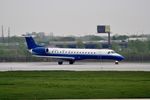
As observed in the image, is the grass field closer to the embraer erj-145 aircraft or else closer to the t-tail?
the embraer erj-145 aircraft

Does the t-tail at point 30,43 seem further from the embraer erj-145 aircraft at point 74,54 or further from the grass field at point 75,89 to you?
the grass field at point 75,89

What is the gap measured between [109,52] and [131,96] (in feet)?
206

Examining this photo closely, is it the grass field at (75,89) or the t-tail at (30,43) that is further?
the t-tail at (30,43)

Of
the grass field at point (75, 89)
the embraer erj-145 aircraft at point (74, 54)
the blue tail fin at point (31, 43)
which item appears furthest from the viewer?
the blue tail fin at point (31, 43)

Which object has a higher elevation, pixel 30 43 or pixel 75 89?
pixel 30 43

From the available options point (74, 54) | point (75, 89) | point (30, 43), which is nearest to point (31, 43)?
point (30, 43)

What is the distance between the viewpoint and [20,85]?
4772 cm

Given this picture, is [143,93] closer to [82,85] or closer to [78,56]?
[82,85]

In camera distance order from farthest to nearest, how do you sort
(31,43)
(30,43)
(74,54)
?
(30,43)
(31,43)
(74,54)

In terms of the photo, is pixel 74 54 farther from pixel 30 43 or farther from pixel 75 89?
pixel 75 89

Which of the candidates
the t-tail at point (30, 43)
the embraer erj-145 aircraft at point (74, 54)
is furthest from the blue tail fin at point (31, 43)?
the embraer erj-145 aircraft at point (74, 54)

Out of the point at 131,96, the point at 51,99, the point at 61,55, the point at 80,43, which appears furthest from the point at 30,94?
the point at 80,43

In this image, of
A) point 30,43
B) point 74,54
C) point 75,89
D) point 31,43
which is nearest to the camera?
point 75,89

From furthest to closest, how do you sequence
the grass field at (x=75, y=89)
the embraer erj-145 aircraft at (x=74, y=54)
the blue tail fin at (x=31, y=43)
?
1. the blue tail fin at (x=31, y=43)
2. the embraer erj-145 aircraft at (x=74, y=54)
3. the grass field at (x=75, y=89)
